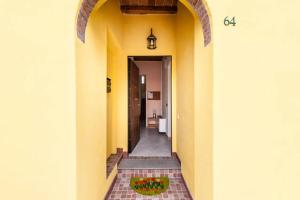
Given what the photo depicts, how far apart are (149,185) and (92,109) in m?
1.48

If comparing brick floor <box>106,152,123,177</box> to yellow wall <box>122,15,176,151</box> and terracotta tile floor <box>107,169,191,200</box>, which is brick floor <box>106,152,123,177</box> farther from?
yellow wall <box>122,15,176,151</box>

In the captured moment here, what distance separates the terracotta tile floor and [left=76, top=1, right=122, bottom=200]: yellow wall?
21cm

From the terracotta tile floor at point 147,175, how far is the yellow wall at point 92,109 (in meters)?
0.21

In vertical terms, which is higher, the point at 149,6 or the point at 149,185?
the point at 149,6

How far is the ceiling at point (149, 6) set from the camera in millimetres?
3356

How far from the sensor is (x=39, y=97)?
4.50ft

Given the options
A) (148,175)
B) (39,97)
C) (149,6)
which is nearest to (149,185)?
(148,175)

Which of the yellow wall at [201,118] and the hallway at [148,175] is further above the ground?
the yellow wall at [201,118]

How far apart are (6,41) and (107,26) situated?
1.34m

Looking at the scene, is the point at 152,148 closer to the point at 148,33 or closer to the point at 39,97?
the point at 148,33

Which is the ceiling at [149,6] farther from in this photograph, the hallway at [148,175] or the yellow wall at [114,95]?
the hallway at [148,175]

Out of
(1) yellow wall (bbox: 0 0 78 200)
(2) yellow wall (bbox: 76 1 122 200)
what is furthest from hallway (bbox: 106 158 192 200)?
(1) yellow wall (bbox: 0 0 78 200)
